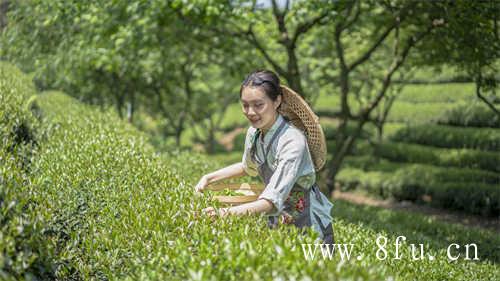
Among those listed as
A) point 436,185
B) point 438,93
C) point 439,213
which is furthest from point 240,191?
point 438,93

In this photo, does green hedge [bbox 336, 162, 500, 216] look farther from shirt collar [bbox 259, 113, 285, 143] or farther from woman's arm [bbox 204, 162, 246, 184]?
shirt collar [bbox 259, 113, 285, 143]

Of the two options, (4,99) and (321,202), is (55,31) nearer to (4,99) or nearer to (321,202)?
(4,99)

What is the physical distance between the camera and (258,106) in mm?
3188

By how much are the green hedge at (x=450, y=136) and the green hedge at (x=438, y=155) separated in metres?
0.26

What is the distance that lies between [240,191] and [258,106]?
2.33 feet

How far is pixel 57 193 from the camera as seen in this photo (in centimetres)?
374

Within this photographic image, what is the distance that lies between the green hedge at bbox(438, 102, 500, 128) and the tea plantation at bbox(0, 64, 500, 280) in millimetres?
9449

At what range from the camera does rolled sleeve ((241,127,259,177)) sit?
3.48 meters

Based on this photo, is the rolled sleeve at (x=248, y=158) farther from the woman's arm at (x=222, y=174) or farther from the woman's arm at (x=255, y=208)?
the woman's arm at (x=255, y=208)

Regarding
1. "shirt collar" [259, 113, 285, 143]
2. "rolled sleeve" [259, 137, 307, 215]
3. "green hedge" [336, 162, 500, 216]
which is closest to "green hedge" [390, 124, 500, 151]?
"green hedge" [336, 162, 500, 216]

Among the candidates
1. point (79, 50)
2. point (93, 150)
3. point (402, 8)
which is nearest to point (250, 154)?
point (93, 150)

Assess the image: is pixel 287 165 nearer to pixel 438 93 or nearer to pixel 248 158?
pixel 248 158

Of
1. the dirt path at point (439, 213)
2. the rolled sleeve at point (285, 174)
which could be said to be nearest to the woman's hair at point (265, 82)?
the rolled sleeve at point (285, 174)

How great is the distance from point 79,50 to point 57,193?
603cm
